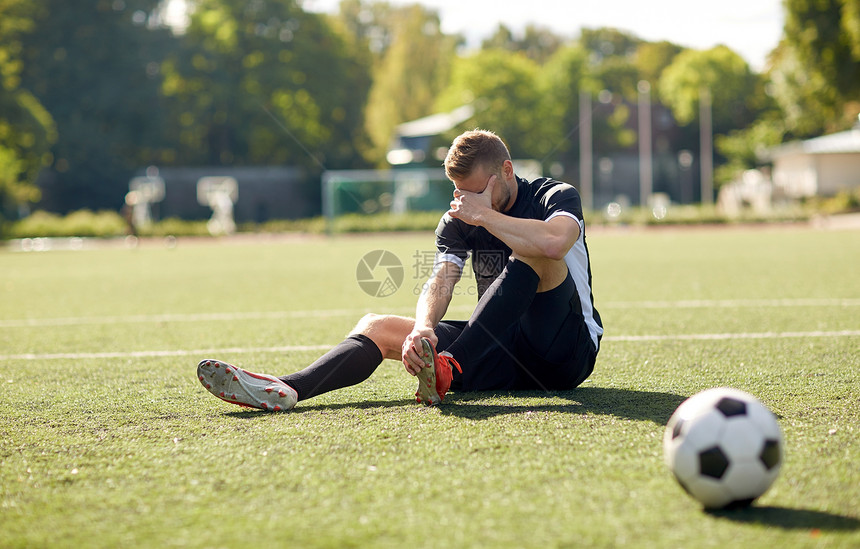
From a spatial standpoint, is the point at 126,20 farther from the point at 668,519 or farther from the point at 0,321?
the point at 668,519

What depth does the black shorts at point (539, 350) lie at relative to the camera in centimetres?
385

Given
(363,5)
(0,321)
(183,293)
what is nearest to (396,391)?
(0,321)

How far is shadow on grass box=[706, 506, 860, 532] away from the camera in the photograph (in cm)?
235

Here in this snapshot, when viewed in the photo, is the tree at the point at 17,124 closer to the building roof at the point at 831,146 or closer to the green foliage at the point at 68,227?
the green foliage at the point at 68,227

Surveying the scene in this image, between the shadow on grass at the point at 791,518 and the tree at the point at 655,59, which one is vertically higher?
the tree at the point at 655,59

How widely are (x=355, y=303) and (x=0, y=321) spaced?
357 centimetres

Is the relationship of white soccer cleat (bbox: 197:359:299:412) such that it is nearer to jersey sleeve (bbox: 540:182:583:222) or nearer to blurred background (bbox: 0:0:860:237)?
jersey sleeve (bbox: 540:182:583:222)

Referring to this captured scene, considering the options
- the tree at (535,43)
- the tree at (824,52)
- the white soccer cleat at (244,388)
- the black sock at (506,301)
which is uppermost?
the tree at (535,43)

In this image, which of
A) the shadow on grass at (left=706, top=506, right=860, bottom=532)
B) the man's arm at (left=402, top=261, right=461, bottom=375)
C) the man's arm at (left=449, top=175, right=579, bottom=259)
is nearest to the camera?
the shadow on grass at (left=706, top=506, right=860, bottom=532)

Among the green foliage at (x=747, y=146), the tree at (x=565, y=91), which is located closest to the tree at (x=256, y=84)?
the tree at (x=565, y=91)

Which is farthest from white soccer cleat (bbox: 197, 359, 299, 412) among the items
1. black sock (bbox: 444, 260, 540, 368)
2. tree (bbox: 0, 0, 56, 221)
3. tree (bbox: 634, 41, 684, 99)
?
tree (bbox: 634, 41, 684, 99)

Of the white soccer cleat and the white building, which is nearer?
the white soccer cleat

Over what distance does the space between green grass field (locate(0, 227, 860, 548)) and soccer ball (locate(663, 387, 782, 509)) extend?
0.07 meters

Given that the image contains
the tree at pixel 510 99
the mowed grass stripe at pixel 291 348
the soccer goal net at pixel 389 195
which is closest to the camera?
the mowed grass stripe at pixel 291 348
